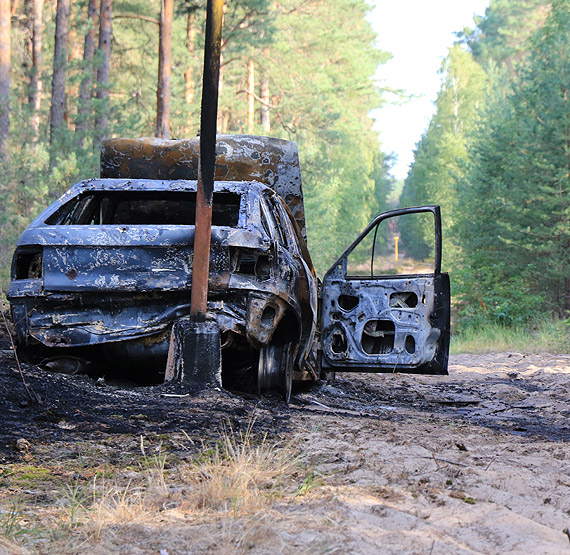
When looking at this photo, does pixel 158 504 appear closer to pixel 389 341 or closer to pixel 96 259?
pixel 96 259

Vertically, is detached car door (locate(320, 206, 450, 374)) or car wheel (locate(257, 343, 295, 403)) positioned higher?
detached car door (locate(320, 206, 450, 374))

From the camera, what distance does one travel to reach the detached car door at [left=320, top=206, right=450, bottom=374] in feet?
23.6

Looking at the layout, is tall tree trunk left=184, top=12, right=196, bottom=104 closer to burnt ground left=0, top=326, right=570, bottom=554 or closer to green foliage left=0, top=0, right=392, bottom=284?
green foliage left=0, top=0, right=392, bottom=284

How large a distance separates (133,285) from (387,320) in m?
2.83

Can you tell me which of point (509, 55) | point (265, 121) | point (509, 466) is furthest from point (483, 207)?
point (509, 55)

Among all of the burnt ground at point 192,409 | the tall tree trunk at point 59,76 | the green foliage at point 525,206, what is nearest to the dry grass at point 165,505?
the burnt ground at point 192,409

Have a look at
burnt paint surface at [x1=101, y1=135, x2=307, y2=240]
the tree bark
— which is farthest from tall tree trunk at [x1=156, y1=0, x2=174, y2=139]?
Answer: burnt paint surface at [x1=101, y1=135, x2=307, y2=240]

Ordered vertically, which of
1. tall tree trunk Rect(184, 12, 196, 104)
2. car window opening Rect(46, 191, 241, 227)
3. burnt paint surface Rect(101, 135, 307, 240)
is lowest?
car window opening Rect(46, 191, 241, 227)

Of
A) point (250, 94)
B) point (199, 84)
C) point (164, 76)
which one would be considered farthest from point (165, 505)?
point (250, 94)

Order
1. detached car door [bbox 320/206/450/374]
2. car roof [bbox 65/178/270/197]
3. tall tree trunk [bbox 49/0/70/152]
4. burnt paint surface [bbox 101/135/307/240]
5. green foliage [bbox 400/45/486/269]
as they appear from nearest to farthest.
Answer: car roof [bbox 65/178/270/197]
detached car door [bbox 320/206/450/374]
burnt paint surface [bbox 101/135/307/240]
tall tree trunk [bbox 49/0/70/152]
green foliage [bbox 400/45/486/269]

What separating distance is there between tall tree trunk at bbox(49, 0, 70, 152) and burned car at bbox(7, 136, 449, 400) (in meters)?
15.3

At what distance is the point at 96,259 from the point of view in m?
5.70

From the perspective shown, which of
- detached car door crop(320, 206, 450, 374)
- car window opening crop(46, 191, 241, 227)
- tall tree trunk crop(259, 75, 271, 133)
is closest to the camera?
car window opening crop(46, 191, 241, 227)

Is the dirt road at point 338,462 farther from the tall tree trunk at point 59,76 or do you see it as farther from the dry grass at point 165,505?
the tall tree trunk at point 59,76
